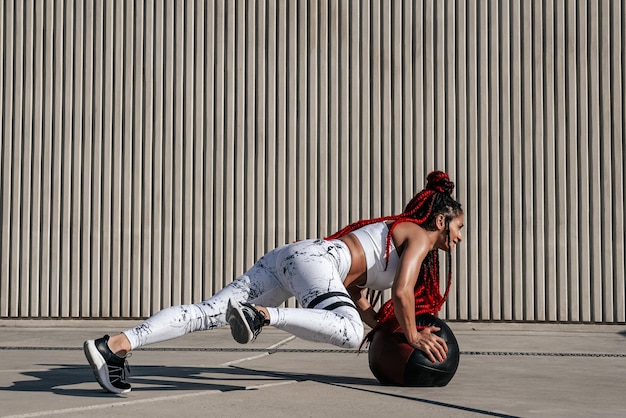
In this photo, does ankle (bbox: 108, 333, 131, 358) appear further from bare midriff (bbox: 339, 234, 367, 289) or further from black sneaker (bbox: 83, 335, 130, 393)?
bare midriff (bbox: 339, 234, 367, 289)

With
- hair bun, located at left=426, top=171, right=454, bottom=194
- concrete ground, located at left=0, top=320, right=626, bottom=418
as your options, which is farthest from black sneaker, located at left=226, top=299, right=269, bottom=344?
hair bun, located at left=426, top=171, right=454, bottom=194

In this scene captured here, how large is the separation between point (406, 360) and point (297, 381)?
0.75 metres

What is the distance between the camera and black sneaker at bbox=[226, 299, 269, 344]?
4.69 m

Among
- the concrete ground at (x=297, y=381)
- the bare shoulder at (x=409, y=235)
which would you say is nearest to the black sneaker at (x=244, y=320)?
the concrete ground at (x=297, y=381)

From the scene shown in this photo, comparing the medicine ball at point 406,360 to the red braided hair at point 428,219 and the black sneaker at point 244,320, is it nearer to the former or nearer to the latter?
the red braided hair at point 428,219

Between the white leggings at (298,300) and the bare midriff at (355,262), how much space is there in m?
0.06

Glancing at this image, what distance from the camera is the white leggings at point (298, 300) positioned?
5.01m

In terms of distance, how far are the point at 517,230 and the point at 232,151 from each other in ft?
10.8

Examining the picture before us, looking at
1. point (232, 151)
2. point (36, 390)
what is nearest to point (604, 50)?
point (232, 151)

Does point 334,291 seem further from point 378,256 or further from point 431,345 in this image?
point 431,345

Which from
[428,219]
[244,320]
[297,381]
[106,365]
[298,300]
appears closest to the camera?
[244,320]

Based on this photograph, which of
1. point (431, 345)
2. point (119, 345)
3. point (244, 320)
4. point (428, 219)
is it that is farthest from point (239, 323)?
point (428, 219)

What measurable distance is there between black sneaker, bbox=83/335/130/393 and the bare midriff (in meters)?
1.44

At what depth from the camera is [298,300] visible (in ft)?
18.3
